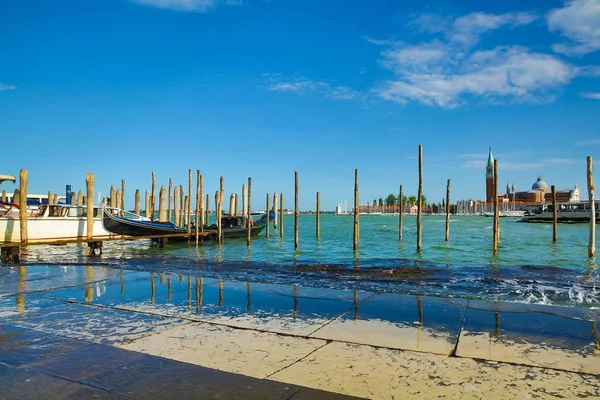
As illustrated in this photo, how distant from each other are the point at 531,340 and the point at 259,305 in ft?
11.6

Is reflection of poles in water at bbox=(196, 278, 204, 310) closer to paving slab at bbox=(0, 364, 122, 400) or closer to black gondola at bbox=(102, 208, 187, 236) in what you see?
paving slab at bbox=(0, 364, 122, 400)

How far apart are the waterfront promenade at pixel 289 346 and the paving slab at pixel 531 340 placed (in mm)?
15

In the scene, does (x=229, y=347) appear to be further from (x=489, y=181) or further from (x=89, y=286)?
(x=489, y=181)

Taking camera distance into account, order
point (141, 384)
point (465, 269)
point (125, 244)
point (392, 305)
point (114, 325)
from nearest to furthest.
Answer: point (141, 384) → point (114, 325) → point (392, 305) → point (465, 269) → point (125, 244)

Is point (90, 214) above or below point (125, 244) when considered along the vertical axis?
above

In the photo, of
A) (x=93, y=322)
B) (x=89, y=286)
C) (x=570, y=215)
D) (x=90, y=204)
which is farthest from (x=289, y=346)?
(x=570, y=215)

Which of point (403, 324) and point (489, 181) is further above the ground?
point (489, 181)

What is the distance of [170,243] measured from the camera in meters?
27.6

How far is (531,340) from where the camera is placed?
4633mm

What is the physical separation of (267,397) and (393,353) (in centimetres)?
154

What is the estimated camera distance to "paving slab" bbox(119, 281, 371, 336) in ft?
17.3

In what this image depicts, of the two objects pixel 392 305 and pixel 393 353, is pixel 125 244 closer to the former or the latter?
pixel 392 305

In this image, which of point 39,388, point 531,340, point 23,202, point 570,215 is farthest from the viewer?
point 570,215

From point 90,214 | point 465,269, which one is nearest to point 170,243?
point 90,214
